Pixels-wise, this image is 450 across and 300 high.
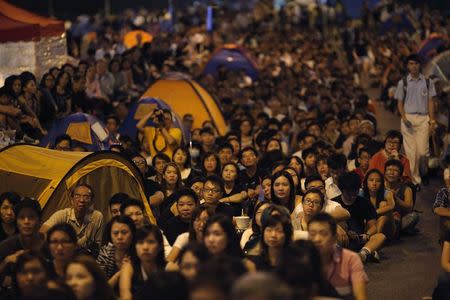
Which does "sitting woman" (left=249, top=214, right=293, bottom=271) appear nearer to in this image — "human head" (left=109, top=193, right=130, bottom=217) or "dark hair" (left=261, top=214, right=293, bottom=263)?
"dark hair" (left=261, top=214, right=293, bottom=263)

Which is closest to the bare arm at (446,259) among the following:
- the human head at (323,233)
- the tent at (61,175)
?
the human head at (323,233)

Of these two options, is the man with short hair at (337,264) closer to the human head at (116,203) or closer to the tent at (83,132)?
the human head at (116,203)

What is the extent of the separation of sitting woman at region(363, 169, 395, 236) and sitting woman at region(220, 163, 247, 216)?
1.37 metres

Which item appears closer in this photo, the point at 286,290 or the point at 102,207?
the point at 286,290

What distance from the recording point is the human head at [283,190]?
12406 millimetres

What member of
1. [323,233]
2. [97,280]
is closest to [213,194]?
[323,233]

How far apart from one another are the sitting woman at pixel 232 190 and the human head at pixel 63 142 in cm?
215

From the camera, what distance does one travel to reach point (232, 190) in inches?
556

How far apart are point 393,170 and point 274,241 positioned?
515cm

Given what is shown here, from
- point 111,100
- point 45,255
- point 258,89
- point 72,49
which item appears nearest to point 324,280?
point 45,255

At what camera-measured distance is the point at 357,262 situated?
9.28 m

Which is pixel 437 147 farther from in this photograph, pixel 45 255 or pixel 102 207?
pixel 45 255

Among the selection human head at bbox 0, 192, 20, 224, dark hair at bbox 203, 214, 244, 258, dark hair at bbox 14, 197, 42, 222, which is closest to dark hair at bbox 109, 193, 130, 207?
human head at bbox 0, 192, 20, 224

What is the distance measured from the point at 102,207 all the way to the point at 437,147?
23.9 feet
